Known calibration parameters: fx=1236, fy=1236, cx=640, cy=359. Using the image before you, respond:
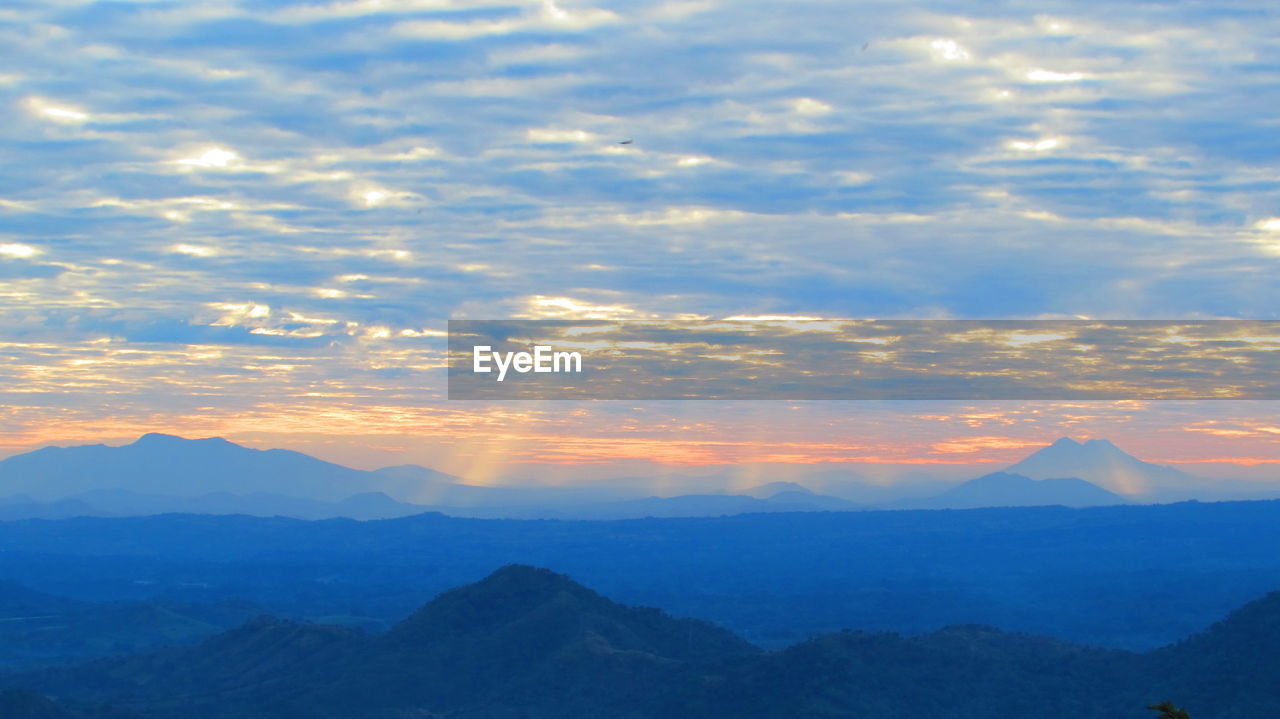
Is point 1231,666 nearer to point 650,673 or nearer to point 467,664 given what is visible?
point 650,673

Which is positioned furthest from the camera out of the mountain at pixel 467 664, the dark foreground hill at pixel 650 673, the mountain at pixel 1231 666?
the mountain at pixel 467 664

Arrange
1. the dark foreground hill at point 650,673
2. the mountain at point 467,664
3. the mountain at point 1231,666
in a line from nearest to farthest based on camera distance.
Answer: the mountain at point 1231,666
the dark foreground hill at point 650,673
the mountain at point 467,664

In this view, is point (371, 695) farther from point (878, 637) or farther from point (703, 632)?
point (878, 637)

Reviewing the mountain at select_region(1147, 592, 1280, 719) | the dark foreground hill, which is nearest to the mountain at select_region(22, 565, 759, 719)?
the dark foreground hill

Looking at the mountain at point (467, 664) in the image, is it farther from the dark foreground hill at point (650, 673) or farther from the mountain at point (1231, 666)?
the mountain at point (1231, 666)

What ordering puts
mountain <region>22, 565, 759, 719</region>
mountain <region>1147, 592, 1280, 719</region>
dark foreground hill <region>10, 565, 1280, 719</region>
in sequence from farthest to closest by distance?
mountain <region>22, 565, 759, 719</region>
dark foreground hill <region>10, 565, 1280, 719</region>
mountain <region>1147, 592, 1280, 719</region>

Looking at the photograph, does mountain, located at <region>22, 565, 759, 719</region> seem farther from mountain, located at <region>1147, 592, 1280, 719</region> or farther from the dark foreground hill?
mountain, located at <region>1147, 592, 1280, 719</region>

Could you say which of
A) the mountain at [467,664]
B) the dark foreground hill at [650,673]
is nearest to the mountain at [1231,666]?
the dark foreground hill at [650,673]

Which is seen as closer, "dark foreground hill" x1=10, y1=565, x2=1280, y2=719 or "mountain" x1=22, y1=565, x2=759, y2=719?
"dark foreground hill" x1=10, y1=565, x2=1280, y2=719

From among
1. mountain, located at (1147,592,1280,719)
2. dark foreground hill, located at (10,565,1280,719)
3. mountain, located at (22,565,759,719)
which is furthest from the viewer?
mountain, located at (22,565,759,719)

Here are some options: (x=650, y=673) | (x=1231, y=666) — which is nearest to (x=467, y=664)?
(x=650, y=673)
